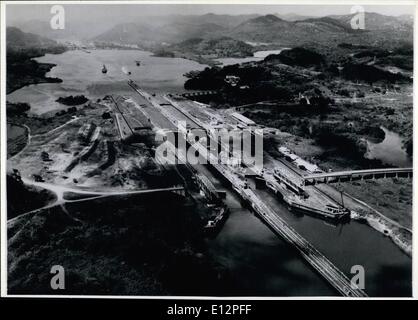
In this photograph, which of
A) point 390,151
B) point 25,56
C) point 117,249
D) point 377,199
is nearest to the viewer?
point 117,249

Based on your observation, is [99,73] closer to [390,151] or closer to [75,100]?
[75,100]

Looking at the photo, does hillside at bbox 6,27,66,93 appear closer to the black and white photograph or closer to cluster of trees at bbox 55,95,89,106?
the black and white photograph

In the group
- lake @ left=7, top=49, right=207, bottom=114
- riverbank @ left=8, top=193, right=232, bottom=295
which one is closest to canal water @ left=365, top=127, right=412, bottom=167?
riverbank @ left=8, top=193, right=232, bottom=295

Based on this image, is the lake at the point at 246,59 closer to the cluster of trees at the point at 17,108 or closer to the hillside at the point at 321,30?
the hillside at the point at 321,30

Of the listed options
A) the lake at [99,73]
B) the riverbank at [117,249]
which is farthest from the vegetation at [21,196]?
the lake at [99,73]

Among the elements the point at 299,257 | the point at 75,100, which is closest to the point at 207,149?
the point at 299,257
